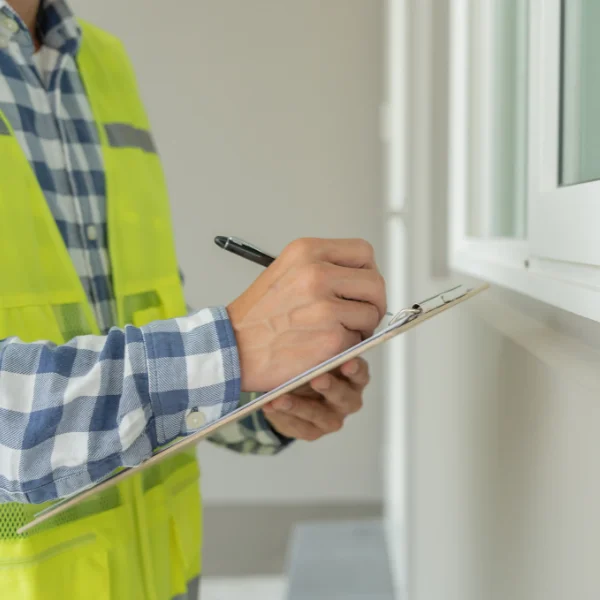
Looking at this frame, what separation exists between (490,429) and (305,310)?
27 cm

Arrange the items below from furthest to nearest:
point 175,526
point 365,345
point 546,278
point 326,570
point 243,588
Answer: point 243,588 < point 326,570 < point 175,526 < point 546,278 < point 365,345

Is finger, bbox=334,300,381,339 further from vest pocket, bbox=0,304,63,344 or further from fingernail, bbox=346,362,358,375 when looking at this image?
vest pocket, bbox=0,304,63,344

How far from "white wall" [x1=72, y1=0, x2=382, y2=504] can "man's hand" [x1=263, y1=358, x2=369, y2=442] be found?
1608mm

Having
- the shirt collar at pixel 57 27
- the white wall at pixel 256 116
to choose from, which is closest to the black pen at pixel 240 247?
the shirt collar at pixel 57 27

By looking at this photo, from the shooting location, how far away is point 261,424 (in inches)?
33.1

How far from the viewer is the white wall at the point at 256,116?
2.34m

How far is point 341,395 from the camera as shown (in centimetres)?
69

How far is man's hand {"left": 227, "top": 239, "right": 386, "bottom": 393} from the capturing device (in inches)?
18.7

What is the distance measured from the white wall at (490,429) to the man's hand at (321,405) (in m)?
0.12

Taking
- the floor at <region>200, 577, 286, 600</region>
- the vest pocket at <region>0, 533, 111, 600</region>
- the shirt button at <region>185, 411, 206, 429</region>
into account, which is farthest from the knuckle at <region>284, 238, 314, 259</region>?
the floor at <region>200, 577, 286, 600</region>

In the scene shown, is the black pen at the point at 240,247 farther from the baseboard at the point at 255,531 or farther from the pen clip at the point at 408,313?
the baseboard at the point at 255,531

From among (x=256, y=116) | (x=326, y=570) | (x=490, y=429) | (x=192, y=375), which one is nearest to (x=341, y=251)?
(x=192, y=375)

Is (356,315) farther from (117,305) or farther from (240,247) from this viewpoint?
(117,305)

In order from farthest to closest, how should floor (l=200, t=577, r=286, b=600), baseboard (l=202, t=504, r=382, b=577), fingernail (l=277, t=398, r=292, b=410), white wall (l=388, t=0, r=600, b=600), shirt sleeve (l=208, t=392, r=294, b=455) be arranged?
baseboard (l=202, t=504, r=382, b=577) → floor (l=200, t=577, r=286, b=600) → shirt sleeve (l=208, t=392, r=294, b=455) → fingernail (l=277, t=398, r=292, b=410) → white wall (l=388, t=0, r=600, b=600)
